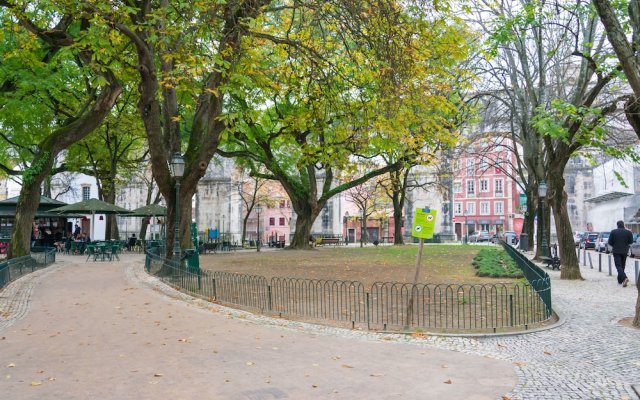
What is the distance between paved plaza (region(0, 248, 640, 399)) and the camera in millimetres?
5652

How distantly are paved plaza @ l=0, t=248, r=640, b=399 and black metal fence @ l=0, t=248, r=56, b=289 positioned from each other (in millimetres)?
3258

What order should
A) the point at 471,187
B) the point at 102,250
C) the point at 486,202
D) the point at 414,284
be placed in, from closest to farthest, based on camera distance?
1. the point at 414,284
2. the point at 102,250
3. the point at 486,202
4. the point at 471,187

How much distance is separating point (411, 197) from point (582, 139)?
42067 mm

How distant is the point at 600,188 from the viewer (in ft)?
190

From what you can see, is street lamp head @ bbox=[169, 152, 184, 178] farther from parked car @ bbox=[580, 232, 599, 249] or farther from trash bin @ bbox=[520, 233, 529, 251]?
parked car @ bbox=[580, 232, 599, 249]

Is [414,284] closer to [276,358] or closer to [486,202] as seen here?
[276,358]

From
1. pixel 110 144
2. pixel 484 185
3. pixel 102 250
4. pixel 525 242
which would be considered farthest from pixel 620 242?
pixel 484 185

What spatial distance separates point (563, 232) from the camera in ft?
56.0

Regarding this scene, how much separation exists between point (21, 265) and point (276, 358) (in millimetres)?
13320

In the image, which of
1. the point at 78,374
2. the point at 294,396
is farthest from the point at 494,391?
the point at 78,374

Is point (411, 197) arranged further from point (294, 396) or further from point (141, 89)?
point (294, 396)

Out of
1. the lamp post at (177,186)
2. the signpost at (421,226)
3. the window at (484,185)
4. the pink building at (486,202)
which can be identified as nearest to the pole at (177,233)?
the lamp post at (177,186)

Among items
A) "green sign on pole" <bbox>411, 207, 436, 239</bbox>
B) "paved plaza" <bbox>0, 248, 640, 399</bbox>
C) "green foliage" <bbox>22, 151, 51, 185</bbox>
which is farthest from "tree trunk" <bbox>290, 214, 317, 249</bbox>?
"green sign on pole" <bbox>411, 207, 436, 239</bbox>

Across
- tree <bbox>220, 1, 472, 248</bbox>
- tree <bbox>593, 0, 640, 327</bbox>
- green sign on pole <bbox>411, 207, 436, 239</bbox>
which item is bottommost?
green sign on pole <bbox>411, 207, 436, 239</bbox>
